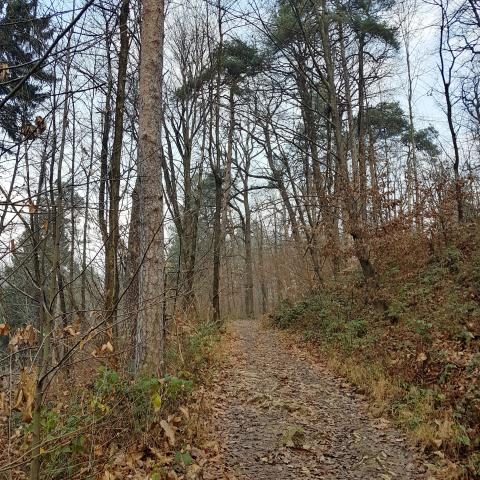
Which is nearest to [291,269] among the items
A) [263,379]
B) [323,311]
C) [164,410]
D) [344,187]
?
[323,311]

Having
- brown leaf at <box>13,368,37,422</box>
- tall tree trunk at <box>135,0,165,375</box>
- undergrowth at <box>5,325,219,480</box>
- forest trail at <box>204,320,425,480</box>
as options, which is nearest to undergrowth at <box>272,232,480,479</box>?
forest trail at <box>204,320,425,480</box>

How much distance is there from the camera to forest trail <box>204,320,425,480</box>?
384 centimetres

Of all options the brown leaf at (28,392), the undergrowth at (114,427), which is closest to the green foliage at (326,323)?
the undergrowth at (114,427)

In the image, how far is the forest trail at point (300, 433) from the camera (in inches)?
151

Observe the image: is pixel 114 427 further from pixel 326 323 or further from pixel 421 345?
pixel 326 323

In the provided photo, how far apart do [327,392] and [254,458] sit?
230cm

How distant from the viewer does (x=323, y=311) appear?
33.8 feet

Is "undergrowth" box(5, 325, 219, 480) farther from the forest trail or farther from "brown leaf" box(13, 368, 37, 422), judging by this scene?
"brown leaf" box(13, 368, 37, 422)

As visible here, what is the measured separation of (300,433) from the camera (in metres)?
4.46

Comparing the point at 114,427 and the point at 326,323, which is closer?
the point at 114,427

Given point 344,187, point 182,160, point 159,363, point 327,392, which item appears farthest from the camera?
point 182,160

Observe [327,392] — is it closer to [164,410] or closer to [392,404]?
[392,404]

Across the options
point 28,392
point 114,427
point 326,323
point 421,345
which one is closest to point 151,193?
point 114,427

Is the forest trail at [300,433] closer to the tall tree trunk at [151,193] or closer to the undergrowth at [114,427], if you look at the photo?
the undergrowth at [114,427]
